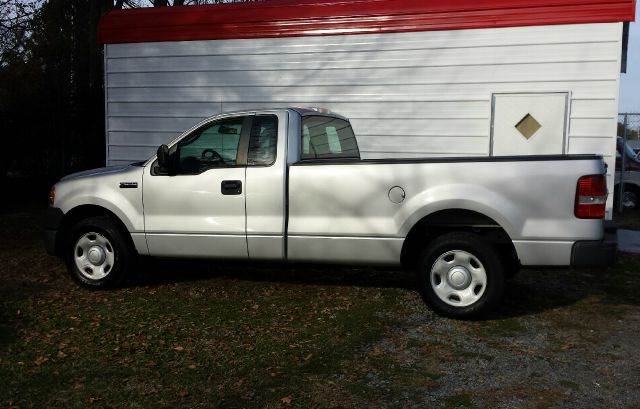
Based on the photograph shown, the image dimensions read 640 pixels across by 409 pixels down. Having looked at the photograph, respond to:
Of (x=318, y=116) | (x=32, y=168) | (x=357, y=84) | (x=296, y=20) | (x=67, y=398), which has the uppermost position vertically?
(x=296, y=20)

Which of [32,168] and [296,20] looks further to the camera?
[32,168]

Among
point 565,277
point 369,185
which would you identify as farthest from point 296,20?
point 565,277

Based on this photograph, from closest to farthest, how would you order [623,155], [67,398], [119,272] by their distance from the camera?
[67,398], [119,272], [623,155]

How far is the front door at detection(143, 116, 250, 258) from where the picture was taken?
5957mm

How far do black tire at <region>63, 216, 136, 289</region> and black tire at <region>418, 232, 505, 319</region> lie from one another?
2.95 m

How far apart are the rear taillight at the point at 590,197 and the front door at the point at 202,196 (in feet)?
9.54

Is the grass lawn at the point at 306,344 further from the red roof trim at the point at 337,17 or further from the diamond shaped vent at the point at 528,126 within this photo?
the red roof trim at the point at 337,17

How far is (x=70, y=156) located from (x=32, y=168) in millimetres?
834

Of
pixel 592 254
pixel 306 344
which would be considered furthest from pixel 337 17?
pixel 306 344

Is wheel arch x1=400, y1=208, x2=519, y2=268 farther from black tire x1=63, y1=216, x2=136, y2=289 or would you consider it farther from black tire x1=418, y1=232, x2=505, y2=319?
black tire x1=63, y1=216, x2=136, y2=289

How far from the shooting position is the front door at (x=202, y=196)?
19.5 feet

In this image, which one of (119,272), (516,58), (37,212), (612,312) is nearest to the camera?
(612,312)

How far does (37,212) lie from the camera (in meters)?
12.3

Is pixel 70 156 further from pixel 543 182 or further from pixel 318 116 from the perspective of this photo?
pixel 543 182
